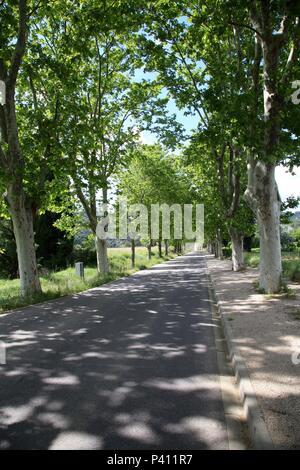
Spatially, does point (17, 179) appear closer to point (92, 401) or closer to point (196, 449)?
point (92, 401)

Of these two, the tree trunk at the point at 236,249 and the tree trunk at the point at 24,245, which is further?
the tree trunk at the point at 236,249

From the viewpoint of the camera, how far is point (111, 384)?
17.2 feet

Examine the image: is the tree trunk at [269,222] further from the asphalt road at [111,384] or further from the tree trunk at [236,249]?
the tree trunk at [236,249]

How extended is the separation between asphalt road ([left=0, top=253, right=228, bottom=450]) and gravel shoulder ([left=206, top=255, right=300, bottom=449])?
1.67 ft

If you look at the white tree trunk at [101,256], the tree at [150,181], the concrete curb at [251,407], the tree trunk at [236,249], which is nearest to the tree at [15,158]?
the concrete curb at [251,407]

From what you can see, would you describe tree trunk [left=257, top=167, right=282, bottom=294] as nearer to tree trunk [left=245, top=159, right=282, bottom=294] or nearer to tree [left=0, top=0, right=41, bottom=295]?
tree trunk [left=245, top=159, right=282, bottom=294]

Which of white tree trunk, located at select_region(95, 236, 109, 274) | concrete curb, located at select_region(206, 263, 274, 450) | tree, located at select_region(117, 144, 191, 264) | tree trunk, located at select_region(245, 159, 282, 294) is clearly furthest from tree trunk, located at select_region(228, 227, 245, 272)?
concrete curb, located at select_region(206, 263, 274, 450)

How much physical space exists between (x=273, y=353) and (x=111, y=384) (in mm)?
2557

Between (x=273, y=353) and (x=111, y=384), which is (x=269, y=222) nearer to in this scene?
(x=273, y=353)

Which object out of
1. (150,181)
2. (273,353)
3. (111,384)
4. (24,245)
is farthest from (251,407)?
(150,181)

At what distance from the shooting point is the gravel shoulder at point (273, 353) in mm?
3793

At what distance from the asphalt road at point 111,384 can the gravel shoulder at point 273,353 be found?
51 centimetres

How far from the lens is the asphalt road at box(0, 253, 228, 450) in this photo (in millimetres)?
3854

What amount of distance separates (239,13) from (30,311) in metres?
10.6
